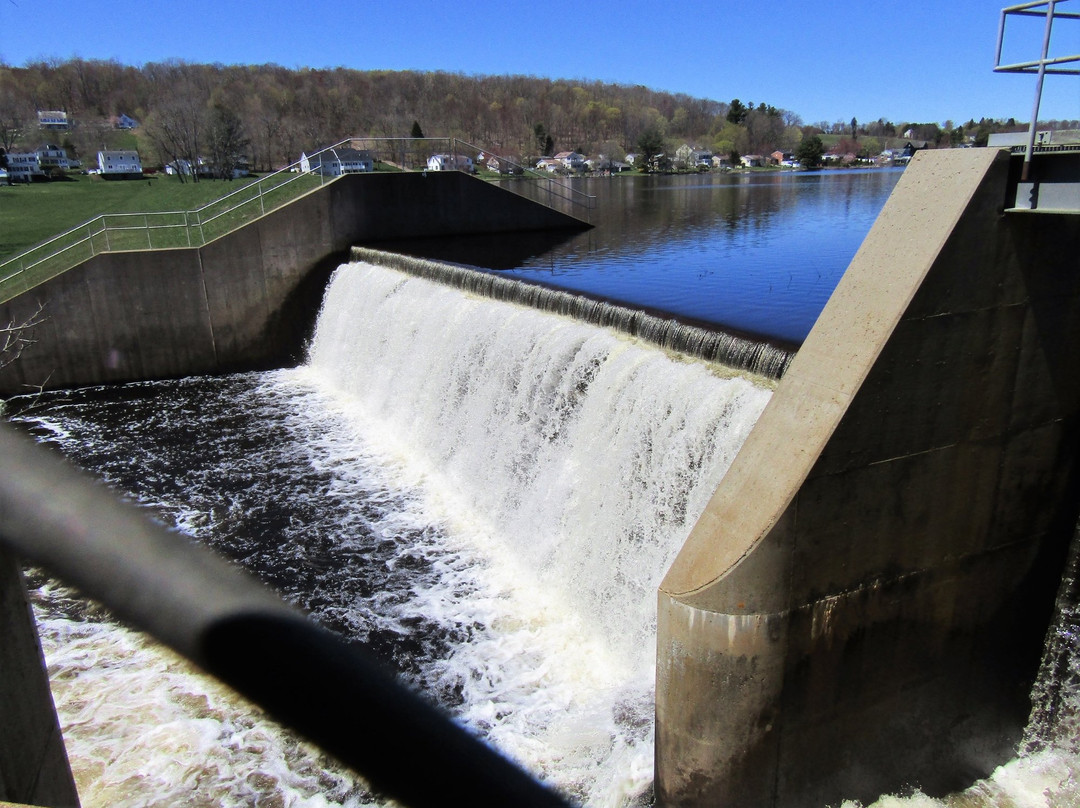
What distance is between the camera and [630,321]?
822 cm

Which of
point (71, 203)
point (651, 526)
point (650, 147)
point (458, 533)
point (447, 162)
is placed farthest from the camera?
point (650, 147)

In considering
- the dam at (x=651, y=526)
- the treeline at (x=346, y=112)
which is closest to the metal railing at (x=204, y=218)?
the dam at (x=651, y=526)

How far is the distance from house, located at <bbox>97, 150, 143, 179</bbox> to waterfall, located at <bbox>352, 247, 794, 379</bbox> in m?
53.4

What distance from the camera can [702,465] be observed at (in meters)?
6.35

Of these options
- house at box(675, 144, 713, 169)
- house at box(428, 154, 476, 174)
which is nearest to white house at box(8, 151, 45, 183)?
house at box(428, 154, 476, 174)

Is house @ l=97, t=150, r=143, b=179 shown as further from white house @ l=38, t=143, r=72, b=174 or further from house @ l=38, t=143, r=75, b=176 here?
white house @ l=38, t=143, r=72, b=174

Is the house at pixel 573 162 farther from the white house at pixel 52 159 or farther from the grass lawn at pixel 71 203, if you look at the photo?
the white house at pixel 52 159

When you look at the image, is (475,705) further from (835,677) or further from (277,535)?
(277,535)

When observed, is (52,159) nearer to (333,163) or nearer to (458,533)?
(333,163)

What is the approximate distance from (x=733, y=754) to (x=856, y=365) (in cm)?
236

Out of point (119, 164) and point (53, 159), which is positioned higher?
point (53, 159)

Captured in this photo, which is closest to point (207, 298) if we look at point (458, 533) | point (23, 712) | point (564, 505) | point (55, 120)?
point (458, 533)

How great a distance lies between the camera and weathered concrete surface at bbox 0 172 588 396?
13742mm

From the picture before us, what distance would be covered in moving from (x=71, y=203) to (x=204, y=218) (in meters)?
24.2
